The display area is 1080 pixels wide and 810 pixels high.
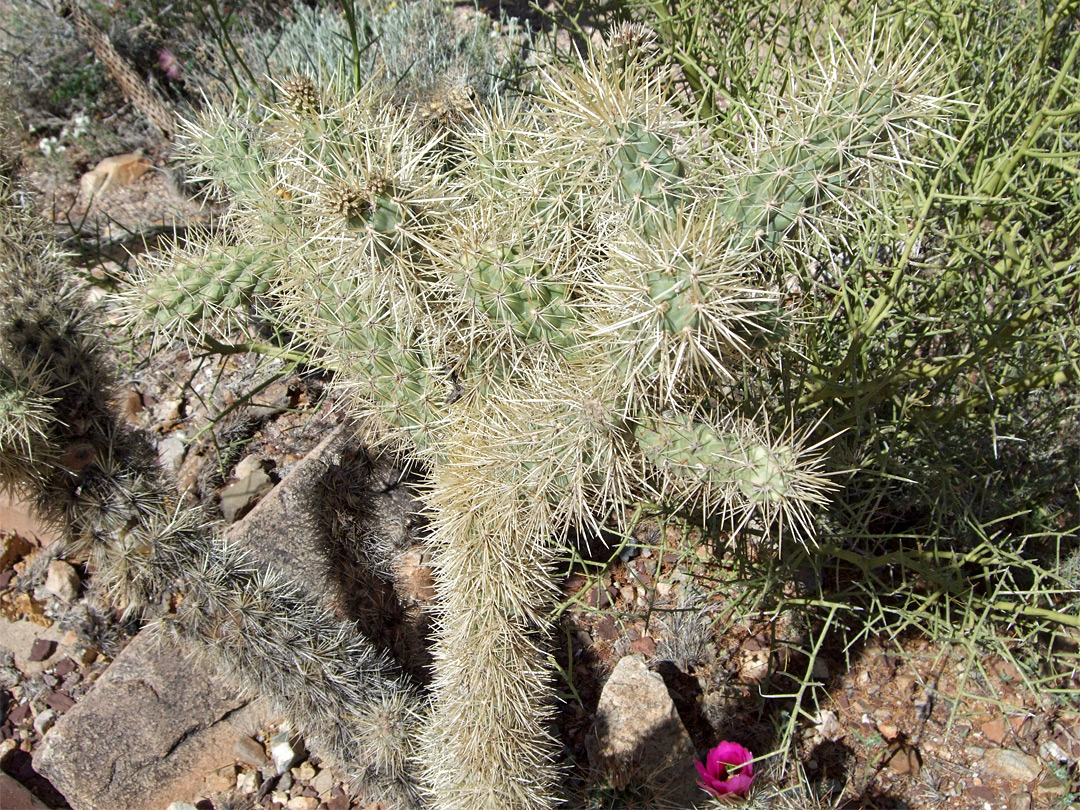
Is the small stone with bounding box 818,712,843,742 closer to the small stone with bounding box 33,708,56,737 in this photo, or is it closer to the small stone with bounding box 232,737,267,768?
the small stone with bounding box 232,737,267,768

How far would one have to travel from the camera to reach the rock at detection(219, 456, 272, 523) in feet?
9.40

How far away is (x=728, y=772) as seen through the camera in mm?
1813

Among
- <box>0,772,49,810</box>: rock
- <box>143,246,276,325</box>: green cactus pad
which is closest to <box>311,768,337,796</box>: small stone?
<box>0,772,49,810</box>: rock

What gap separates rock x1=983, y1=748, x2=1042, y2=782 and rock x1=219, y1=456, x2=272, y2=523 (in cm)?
264

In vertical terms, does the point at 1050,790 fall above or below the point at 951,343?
below

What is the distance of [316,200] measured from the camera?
164cm

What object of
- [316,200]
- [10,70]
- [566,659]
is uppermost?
[10,70]

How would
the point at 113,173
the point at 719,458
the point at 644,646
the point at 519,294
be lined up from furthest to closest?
the point at 113,173
the point at 644,646
the point at 519,294
the point at 719,458

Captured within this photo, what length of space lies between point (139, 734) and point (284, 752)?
46 cm

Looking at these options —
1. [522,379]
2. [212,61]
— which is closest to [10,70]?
[212,61]

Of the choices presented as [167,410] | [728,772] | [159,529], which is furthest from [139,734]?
[728,772]

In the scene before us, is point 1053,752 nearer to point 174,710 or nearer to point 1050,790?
point 1050,790

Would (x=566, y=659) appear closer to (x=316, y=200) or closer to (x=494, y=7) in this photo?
(x=316, y=200)

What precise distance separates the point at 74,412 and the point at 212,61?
3102mm
